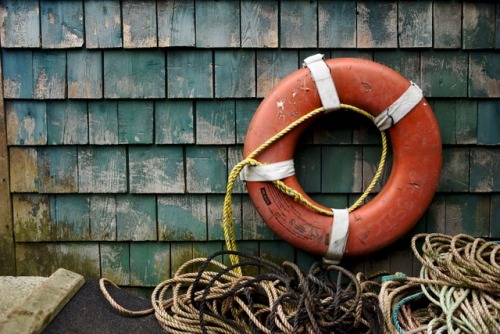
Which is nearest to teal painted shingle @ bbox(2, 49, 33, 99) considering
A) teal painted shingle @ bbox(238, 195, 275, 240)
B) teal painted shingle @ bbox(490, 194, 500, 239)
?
teal painted shingle @ bbox(238, 195, 275, 240)

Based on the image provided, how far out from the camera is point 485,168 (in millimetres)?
1950

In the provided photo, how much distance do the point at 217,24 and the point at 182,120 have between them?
39 cm

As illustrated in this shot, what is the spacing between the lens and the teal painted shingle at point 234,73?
1896 millimetres

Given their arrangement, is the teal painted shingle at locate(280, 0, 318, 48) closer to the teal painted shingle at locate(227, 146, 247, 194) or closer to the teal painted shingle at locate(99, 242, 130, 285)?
the teal painted shingle at locate(227, 146, 247, 194)

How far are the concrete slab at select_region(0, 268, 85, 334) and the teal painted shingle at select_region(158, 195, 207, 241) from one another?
0.37 metres

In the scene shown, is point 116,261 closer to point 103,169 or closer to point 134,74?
point 103,169

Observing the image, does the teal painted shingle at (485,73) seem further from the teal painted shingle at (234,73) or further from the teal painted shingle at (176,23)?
the teal painted shingle at (176,23)

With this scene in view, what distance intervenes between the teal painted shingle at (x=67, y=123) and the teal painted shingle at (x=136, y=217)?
0.29 m

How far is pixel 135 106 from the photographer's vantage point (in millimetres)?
1933

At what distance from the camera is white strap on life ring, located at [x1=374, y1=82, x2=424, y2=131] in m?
1.81

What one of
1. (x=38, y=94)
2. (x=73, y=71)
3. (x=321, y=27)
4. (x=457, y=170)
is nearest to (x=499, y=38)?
(x=457, y=170)

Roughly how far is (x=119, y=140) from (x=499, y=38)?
1525mm

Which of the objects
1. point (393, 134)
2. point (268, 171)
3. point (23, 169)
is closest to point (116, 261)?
point (23, 169)

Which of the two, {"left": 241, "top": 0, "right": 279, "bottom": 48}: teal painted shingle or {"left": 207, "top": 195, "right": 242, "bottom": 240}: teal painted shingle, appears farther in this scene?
{"left": 207, "top": 195, "right": 242, "bottom": 240}: teal painted shingle
